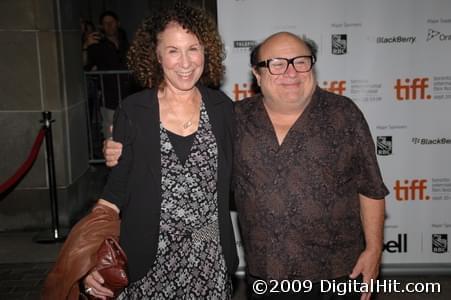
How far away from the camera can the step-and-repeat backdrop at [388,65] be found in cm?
468

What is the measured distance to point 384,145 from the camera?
16.0ft

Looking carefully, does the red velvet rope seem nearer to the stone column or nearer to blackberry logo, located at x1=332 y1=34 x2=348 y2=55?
the stone column

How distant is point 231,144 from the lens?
3.05 metres

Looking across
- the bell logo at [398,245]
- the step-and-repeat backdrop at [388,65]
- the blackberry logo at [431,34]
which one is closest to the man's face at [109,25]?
the step-and-repeat backdrop at [388,65]

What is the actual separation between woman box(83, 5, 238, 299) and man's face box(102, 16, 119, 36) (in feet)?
21.8

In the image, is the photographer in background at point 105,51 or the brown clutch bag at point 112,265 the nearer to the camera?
the brown clutch bag at point 112,265

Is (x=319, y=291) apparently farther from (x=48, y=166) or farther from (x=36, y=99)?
(x=36, y=99)

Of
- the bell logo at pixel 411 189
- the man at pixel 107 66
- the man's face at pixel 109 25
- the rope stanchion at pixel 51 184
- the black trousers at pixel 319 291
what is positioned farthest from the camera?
the man's face at pixel 109 25

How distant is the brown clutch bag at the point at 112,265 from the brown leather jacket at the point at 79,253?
4cm

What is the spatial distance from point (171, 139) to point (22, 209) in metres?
4.60

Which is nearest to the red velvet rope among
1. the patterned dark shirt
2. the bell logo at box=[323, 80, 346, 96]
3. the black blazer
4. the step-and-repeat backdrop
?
the step-and-repeat backdrop

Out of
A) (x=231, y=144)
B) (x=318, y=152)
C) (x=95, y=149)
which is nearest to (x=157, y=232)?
(x=231, y=144)

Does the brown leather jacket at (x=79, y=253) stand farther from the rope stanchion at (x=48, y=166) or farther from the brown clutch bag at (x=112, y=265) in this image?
the rope stanchion at (x=48, y=166)

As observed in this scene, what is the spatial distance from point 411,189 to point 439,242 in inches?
22.1
